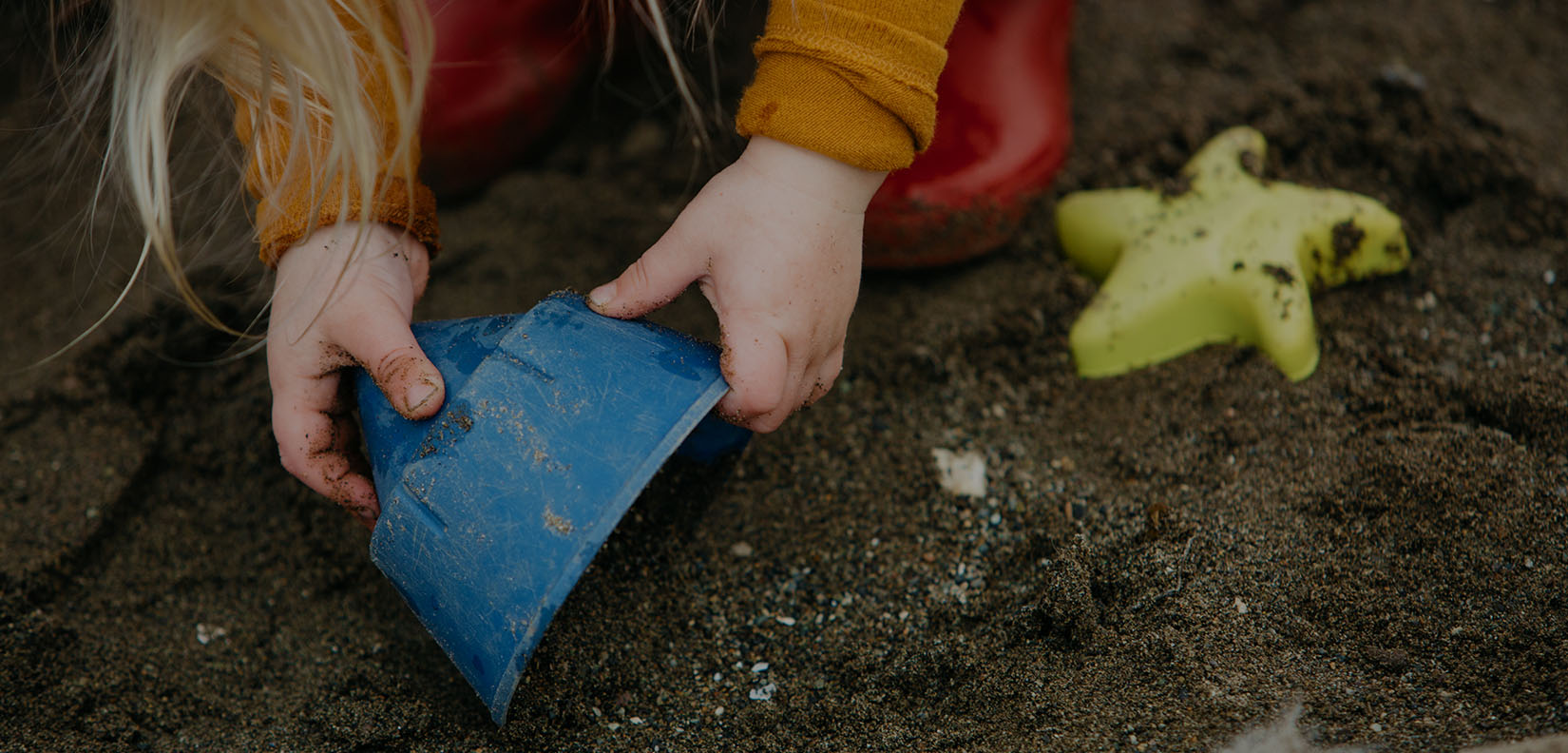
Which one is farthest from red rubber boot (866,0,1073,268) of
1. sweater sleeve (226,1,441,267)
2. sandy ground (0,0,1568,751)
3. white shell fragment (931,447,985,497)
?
sweater sleeve (226,1,441,267)

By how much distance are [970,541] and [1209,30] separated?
106 centimetres

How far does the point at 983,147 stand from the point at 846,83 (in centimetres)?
50

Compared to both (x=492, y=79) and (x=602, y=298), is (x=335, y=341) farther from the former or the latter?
(x=492, y=79)

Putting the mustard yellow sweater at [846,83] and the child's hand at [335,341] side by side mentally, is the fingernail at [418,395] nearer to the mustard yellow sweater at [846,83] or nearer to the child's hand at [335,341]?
the child's hand at [335,341]

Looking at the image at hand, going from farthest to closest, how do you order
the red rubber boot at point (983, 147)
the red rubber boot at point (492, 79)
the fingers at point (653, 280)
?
1. the red rubber boot at point (492, 79)
2. the red rubber boot at point (983, 147)
3. the fingers at point (653, 280)

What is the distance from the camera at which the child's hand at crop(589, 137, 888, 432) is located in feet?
2.78

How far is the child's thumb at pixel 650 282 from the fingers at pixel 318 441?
269mm

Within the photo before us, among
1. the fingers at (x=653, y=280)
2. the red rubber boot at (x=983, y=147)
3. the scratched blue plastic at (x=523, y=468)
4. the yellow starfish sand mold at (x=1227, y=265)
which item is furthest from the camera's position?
the red rubber boot at (x=983, y=147)

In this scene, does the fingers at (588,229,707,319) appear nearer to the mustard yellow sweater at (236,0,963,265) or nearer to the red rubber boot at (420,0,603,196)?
the mustard yellow sweater at (236,0,963,265)

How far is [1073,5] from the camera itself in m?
1.54

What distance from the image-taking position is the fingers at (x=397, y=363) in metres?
0.84

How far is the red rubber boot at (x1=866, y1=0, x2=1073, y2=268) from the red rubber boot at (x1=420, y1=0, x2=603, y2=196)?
503 mm

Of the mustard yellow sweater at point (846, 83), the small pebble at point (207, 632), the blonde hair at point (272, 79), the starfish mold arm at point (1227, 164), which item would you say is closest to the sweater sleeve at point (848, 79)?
the mustard yellow sweater at point (846, 83)

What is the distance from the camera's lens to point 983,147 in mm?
1333
